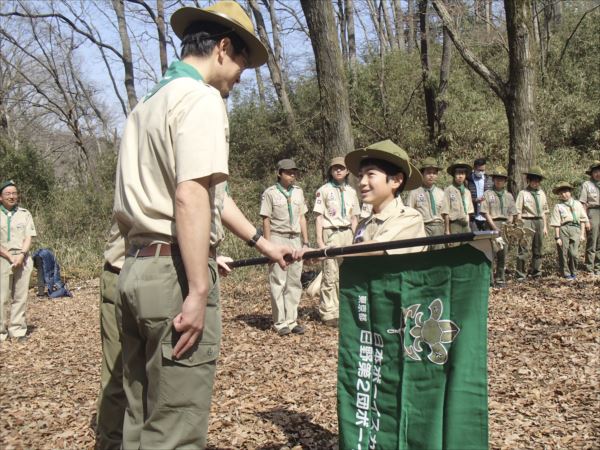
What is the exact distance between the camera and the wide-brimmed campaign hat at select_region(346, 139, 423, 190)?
148 inches

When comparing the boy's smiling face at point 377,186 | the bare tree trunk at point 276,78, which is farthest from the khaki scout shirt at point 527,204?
the bare tree trunk at point 276,78

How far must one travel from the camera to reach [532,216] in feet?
38.2

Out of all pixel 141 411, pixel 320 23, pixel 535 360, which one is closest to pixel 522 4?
pixel 320 23

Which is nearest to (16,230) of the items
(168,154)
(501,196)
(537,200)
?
(168,154)

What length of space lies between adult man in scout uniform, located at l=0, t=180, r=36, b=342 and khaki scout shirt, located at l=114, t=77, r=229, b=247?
771 cm

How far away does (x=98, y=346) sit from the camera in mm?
8617

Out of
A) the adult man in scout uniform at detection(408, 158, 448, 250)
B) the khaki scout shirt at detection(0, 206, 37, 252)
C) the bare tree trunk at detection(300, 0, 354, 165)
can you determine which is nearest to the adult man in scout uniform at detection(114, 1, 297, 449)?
the khaki scout shirt at detection(0, 206, 37, 252)

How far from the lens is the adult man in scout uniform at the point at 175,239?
2342mm

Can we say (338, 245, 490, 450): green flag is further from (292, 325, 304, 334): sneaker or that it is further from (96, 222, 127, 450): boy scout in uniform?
(292, 325, 304, 334): sneaker

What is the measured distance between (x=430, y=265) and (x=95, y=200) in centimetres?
2121

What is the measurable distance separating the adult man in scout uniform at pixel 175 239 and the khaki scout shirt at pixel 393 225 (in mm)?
1336

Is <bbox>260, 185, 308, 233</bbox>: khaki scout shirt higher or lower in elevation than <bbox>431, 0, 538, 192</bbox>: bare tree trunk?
lower

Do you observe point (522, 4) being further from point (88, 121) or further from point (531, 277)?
point (88, 121)

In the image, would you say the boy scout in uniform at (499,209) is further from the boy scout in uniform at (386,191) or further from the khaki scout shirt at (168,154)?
the khaki scout shirt at (168,154)
